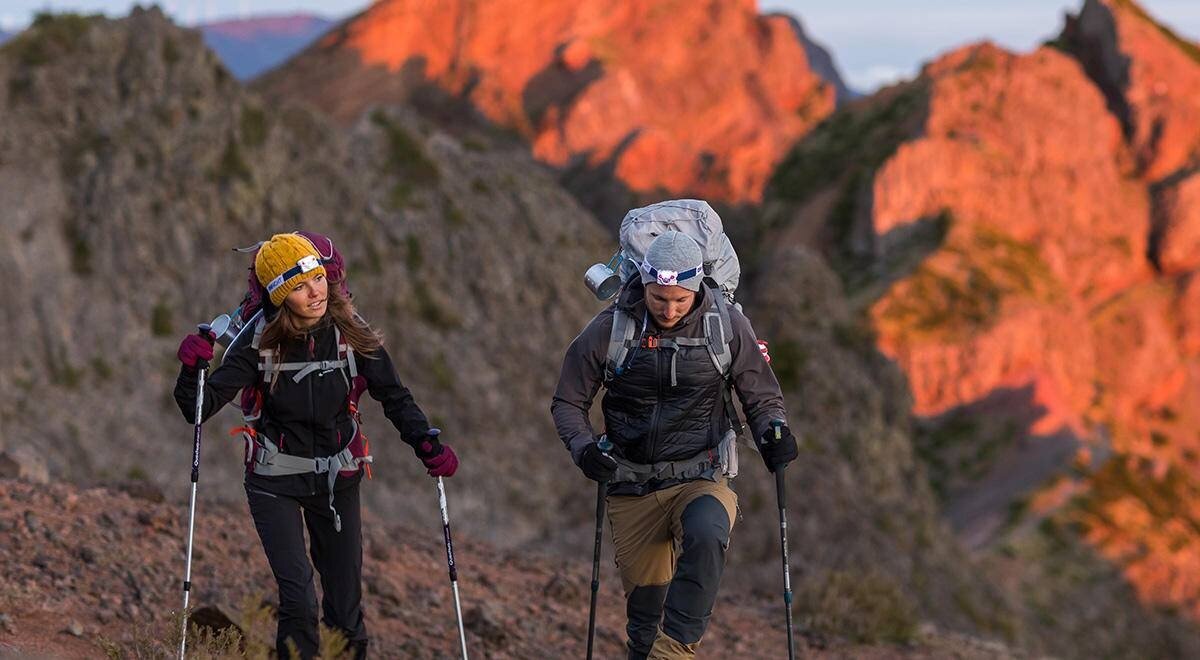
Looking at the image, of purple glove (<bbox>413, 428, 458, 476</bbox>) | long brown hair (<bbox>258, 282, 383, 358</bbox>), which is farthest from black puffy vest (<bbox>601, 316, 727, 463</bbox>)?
long brown hair (<bbox>258, 282, 383, 358</bbox>)

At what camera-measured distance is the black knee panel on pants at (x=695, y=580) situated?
6711 millimetres

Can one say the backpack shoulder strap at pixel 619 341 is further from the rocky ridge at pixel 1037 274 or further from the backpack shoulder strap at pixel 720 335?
the rocky ridge at pixel 1037 274

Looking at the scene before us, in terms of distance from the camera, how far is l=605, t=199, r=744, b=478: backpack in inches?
273

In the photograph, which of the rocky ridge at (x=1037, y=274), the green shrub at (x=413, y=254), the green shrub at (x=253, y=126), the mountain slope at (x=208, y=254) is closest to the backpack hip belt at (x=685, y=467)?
the mountain slope at (x=208, y=254)

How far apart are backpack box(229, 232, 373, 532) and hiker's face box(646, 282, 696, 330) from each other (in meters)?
1.54

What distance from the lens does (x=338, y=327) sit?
22.1ft

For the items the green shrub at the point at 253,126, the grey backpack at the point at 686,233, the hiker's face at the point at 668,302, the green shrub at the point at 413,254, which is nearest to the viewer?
the hiker's face at the point at 668,302

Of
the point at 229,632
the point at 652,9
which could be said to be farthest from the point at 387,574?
the point at 652,9

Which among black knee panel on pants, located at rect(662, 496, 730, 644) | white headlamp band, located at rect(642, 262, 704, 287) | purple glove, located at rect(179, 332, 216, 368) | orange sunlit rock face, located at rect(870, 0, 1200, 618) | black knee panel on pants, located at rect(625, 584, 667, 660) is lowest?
orange sunlit rock face, located at rect(870, 0, 1200, 618)

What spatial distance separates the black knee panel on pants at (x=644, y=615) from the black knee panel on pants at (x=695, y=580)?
533 mm

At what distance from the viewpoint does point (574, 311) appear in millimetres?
32938

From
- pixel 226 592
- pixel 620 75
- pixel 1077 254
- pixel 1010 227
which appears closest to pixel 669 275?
pixel 226 592

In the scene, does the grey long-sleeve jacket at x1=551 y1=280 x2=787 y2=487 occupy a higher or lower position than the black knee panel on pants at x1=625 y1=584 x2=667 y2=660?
higher

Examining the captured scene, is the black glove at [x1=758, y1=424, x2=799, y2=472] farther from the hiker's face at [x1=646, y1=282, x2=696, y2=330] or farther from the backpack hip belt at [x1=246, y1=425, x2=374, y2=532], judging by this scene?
the backpack hip belt at [x1=246, y1=425, x2=374, y2=532]
